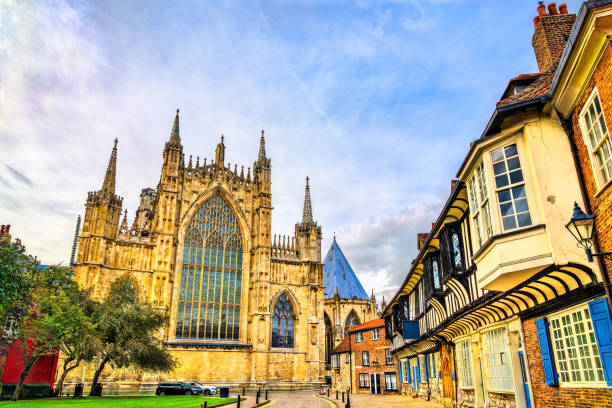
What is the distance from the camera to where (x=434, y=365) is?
2238 cm

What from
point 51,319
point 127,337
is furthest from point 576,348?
point 51,319

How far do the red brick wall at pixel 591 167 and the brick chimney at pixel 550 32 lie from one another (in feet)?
18.2

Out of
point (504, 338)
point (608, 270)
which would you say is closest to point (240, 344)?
point (504, 338)

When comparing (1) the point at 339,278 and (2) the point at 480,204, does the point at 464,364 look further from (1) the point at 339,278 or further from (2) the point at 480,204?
(1) the point at 339,278

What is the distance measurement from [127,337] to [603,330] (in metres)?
26.8

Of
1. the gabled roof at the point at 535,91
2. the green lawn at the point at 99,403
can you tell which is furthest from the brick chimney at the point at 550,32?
the green lawn at the point at 99,403

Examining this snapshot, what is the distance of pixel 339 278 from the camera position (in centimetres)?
7081

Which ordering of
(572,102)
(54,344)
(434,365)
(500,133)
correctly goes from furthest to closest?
(54,344) → (434,365) → (500,133) → (572,102)

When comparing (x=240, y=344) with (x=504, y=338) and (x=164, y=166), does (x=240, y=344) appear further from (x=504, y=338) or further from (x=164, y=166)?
(x=504, y=338)

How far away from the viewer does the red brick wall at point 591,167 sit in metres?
7.24

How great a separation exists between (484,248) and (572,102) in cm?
360

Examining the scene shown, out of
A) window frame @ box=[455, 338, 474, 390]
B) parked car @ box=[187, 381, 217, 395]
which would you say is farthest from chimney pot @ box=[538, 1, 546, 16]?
parked car @ box=[187, 381, 217, 395]

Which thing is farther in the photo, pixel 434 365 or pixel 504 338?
pixel 434 365

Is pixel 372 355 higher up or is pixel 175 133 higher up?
pixel 175 133
